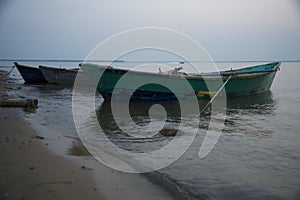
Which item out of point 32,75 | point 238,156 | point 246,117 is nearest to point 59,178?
point 238,156

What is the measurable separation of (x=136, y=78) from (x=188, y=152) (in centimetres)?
760

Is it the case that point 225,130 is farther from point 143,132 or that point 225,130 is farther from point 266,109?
point 266,109

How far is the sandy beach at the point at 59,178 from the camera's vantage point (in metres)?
3.37

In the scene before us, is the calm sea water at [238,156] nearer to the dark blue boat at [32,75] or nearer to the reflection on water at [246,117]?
the reflection on water at [246,117]

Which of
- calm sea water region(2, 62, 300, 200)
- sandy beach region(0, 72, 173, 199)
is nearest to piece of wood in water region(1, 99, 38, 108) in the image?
calm sea water region(2, 62, 300, 200)

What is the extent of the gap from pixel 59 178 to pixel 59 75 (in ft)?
73.1

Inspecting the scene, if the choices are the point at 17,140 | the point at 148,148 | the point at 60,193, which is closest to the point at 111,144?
the point at 148,148

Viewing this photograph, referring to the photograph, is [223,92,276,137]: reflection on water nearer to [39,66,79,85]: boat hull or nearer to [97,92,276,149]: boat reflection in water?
[97,92,276,149]: boat reflection in water

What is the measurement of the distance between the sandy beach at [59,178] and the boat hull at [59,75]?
20.2 meters

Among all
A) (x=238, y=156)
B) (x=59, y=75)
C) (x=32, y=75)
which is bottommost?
(x=238, y=156)

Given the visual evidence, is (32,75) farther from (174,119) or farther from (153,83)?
(174,119)

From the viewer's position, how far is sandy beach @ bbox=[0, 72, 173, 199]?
337cm

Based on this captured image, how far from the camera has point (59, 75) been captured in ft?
80.7

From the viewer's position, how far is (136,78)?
1334 cm
